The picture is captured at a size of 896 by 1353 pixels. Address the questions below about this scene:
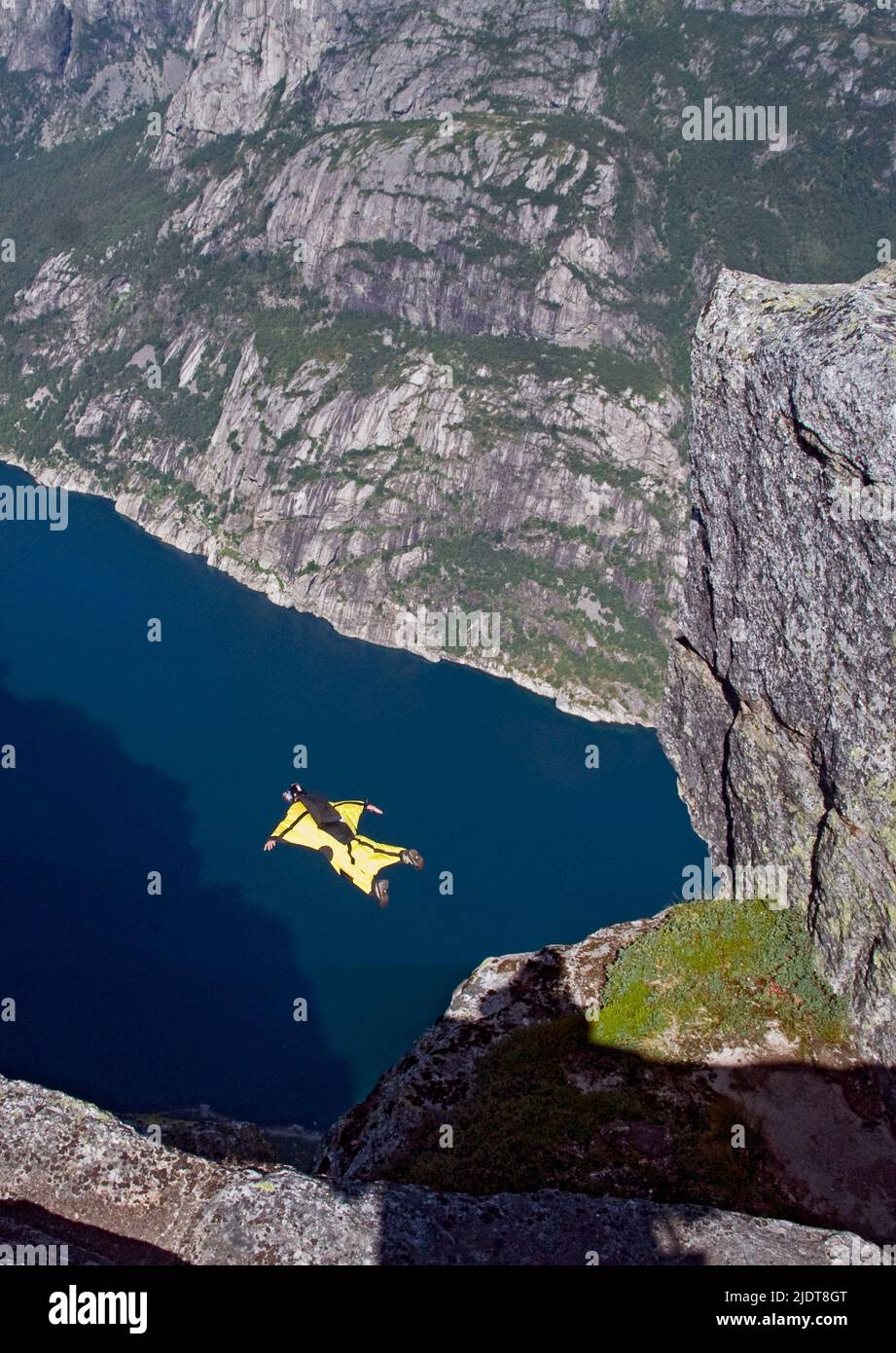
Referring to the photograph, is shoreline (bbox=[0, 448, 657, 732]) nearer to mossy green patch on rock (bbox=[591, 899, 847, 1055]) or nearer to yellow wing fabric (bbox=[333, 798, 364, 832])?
yellow wing fabric (bbox=[333, 798, 364, 832])

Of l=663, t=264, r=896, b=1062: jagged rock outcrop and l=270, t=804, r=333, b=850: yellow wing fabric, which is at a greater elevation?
l=663, t=264, r=896, b=1062: jagged rock outcrop

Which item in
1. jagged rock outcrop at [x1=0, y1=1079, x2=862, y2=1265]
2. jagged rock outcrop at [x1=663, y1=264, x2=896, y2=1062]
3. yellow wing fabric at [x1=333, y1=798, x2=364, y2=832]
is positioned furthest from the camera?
yellow wing fabric at [x1=333, y1=798, x2=364, y2=832]

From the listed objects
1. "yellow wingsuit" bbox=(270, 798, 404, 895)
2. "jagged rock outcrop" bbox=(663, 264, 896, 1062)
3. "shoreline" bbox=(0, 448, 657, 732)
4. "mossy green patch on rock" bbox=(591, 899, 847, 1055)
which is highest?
"shoreline" bbox=(0, 448, 657, 732)

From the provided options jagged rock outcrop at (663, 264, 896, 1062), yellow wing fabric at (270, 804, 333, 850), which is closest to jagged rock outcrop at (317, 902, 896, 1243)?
jagged rock outcrop at (663, 264, 896, 1062)

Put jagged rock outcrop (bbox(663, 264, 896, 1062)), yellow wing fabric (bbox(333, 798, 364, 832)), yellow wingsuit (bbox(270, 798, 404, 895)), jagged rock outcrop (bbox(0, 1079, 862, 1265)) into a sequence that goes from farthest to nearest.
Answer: yellow wing fabric (bbox(333, 798, 364, 832)) → yellow wingsuit (bbox(270, 798, 404, 895)) → jagged rock outcrop (bbox(663, 264, 896, 1062)) → jagged rock outcrop (bbox(0, 1079, 862, 1265))

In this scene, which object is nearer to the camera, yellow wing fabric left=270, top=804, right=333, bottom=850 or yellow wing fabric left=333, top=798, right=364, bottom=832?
yellow wing fabric left=270, top=804, right=333, bottom=850

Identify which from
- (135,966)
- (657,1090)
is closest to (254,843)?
(135,966)

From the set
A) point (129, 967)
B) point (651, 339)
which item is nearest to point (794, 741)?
point (129, 967)

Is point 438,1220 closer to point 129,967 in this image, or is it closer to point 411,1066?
point 411,1066
